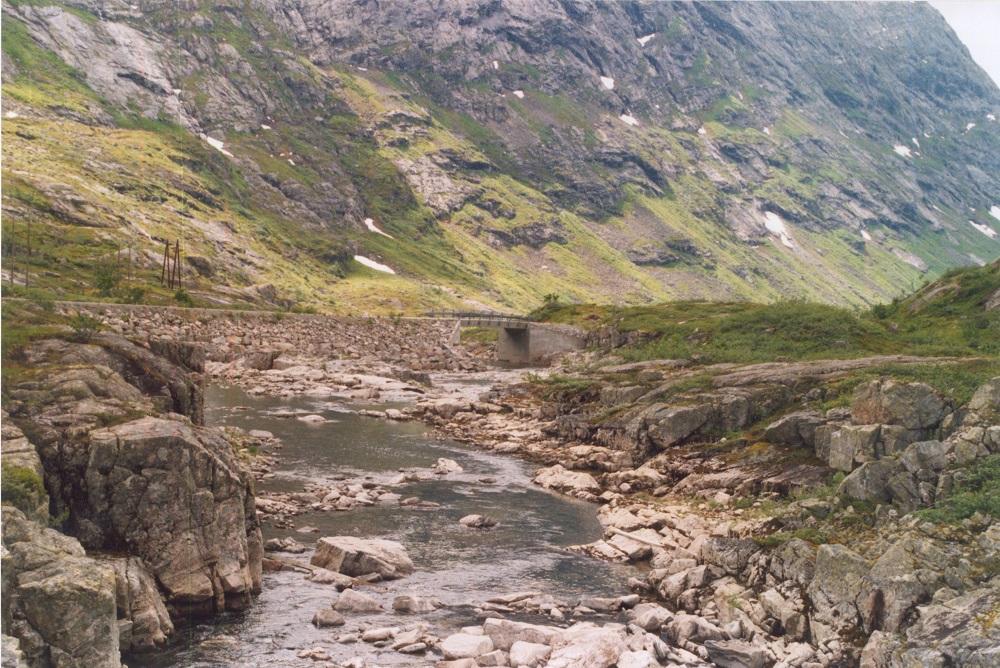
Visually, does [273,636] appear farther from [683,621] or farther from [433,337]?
[433,337]

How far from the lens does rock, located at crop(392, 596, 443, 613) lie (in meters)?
28.1

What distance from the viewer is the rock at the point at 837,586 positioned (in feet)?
83.0

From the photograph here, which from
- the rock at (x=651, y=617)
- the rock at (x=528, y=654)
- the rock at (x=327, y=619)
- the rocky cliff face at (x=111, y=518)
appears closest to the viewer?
the rocky cliff face at (x=111, y=518)

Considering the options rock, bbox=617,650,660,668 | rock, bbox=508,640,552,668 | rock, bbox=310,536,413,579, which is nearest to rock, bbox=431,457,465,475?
rock, bbox=310,536,413,579

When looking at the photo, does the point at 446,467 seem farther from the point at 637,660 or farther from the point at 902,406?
the point at 637,660

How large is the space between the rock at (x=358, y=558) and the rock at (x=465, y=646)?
6476 millimetres

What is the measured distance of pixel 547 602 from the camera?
2955cm

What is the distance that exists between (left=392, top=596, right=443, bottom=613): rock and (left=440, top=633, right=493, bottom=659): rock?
2570mm

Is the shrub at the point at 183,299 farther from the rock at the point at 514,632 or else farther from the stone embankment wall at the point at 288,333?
the rock at the point at 514,632

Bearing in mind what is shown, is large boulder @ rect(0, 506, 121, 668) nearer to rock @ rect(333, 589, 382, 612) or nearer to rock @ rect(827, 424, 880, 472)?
rock @ rect(333, 589, 382, 612)

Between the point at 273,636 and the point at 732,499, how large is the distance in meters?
24.6

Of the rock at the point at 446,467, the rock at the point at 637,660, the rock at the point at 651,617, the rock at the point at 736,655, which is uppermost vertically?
the rock at the point at 736,655

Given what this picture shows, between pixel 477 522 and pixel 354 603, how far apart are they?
41.9 feet

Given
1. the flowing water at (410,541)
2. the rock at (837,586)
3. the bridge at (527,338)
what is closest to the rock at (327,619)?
the flowing water at (410,541)
